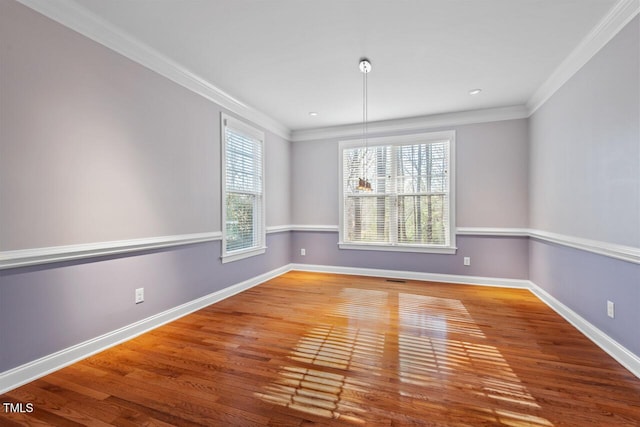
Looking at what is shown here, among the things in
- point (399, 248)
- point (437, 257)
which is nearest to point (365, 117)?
point (399, 248)

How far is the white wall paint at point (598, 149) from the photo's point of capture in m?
1.98

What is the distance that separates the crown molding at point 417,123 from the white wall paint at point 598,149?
0.64 meters

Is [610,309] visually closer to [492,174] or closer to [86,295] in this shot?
[492,174]

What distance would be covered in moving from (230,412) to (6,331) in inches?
Result: 60.3

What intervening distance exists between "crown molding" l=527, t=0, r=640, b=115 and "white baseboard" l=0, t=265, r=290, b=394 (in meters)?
4.50

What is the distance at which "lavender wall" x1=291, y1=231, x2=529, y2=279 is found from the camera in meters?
4.10

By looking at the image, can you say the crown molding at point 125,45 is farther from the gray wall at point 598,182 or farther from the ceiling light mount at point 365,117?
the gray wall at point 598,182

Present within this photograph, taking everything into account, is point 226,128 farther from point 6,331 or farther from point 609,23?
point 609,23

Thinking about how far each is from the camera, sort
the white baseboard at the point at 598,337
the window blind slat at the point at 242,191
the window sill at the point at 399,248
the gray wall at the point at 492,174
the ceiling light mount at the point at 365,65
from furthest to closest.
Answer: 1. the window sill at the point at 399,248
2. the gray wall at the point at 492,174
3. the window blind slat at the point at 242,191
4. the ceiling light mount at the point at 365,65
5. the white baseboard at the point at 598,337

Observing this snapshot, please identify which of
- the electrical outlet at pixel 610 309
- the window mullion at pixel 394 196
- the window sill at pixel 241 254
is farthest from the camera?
the window mullion at pixel 394 196

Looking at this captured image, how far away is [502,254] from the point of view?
13.6 feet

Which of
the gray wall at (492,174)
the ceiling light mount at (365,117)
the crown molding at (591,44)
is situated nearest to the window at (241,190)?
the ceiling light mount at (365,117)

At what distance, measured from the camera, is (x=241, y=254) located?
3.93 meters

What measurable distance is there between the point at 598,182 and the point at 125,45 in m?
4.22
